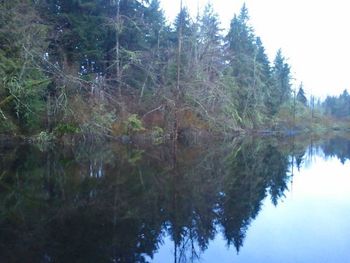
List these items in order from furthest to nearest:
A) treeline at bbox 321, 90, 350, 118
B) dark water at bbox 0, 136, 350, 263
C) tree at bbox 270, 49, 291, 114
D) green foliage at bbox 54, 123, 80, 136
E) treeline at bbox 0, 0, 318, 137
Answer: treeline at bbox 321, 90, 350, 118 → tree at bbox 270, 49, 291, 114 → green foliage at bbox 54, 123, 80, 136 → treeline at bbox 0, 0, 318, 137 → dark water at bbox 0, 136, 350, 263

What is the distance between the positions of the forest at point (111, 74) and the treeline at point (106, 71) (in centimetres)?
7

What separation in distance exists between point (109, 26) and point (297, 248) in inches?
1027

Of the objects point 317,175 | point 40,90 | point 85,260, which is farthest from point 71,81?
point 85,260

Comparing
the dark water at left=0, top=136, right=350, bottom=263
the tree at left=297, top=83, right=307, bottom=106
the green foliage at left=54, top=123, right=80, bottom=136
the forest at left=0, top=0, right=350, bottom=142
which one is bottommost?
the dark water at left=0, top=136, right=350, bottom=263

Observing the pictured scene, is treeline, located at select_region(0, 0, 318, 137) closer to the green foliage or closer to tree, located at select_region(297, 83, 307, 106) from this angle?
the green foliage

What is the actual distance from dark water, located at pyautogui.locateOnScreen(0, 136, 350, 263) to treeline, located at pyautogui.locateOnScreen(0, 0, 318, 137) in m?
8.52

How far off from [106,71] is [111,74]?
2365 mm

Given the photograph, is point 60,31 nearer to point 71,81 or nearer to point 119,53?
point 119,53

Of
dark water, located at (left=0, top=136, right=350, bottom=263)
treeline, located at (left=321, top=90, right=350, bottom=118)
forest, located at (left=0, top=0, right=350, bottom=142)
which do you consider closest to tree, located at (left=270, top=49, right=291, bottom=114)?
forest, located at (left=0, top=0, right=350, bottom=142)

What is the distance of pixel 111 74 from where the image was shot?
28.3 m

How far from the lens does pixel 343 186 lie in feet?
36.6

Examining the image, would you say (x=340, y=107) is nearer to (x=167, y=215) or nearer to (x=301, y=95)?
(x=301, y=95)

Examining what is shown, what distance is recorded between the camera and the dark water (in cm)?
534

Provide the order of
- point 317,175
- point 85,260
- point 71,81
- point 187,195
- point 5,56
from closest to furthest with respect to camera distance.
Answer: point 85,260 → point 187,195 → point 317,175 → point 5,56 → point 71,81
